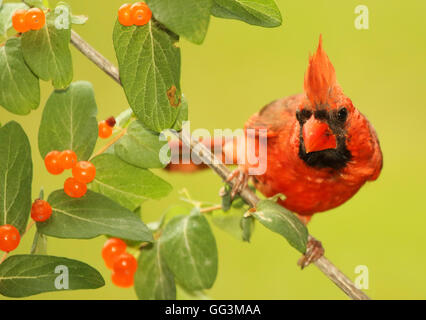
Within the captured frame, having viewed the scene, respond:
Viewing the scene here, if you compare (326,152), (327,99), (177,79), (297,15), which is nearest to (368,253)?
(297,15)

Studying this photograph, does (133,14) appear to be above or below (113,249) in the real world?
above

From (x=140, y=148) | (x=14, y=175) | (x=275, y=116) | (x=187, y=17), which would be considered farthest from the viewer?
(x=275, y=116)

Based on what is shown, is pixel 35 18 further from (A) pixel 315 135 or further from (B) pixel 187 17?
(A) pixel 315 135

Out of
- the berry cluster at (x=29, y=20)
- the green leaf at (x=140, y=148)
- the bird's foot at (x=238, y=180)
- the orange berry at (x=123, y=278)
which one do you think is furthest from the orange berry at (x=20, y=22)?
the orange berry at (x=123, y=278)

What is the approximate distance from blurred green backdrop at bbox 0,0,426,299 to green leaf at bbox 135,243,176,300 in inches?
32.6

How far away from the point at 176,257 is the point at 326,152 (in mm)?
386

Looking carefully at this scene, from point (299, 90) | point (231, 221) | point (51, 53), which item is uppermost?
point (299, 90)

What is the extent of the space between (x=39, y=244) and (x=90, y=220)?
10cm

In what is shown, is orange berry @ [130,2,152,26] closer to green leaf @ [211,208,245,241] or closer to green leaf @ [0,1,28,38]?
green leaf @ [0,1,28,38]

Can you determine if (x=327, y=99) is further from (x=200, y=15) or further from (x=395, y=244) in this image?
(x=395, y=244)

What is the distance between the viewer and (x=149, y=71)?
2.20 feet

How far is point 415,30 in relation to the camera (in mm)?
1875

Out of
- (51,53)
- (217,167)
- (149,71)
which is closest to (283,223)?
(217,167)

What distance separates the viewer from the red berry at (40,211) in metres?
0.73
